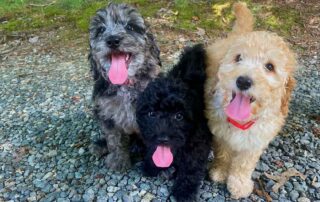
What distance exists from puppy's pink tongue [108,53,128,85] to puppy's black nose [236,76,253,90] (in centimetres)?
119

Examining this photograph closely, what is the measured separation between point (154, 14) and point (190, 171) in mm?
4748

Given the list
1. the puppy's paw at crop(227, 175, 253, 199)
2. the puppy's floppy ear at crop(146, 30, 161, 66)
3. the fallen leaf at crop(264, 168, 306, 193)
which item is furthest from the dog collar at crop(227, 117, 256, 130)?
the puppy's floppy ear at crop(146, 30, 161, 66)

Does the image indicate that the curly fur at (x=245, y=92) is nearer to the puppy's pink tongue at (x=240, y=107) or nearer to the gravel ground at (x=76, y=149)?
the puppy's pink tongue at (x=240, y=107)

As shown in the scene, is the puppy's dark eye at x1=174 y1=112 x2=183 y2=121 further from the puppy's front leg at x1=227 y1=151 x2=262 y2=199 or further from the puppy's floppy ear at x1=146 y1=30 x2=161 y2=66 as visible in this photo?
the puppy's floppy ear at x1=146 y1=30 x2=161 y2=66

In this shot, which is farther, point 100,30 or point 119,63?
point 100,30

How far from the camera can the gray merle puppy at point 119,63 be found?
3.94m

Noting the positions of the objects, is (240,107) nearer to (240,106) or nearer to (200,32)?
(240,106)

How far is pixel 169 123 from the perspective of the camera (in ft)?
11.4

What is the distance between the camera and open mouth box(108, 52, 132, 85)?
394cm

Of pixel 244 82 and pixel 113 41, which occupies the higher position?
→ pixel 244 82

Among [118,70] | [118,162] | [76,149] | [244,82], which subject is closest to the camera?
[244,82]

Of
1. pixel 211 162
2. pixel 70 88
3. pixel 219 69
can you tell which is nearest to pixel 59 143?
pixel 70 88

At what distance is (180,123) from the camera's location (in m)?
3.55

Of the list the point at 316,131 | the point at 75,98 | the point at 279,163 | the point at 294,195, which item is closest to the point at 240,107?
the point at 294,195
